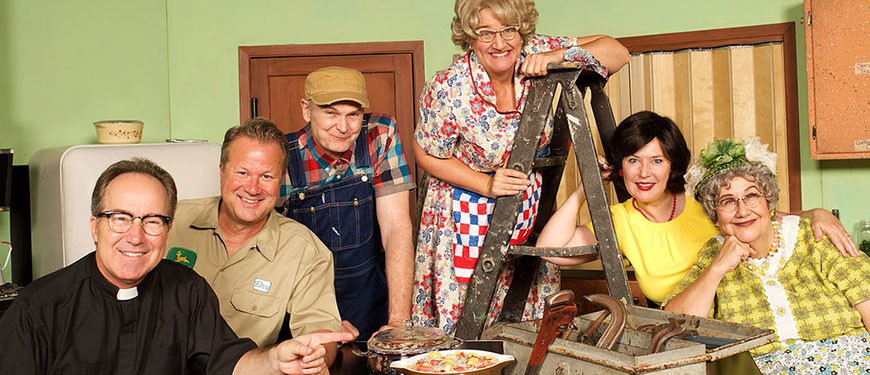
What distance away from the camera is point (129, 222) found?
5.89 ft

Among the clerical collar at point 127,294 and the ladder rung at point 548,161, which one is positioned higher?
the ladder rung at point 548,161

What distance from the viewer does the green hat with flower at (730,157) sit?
2.60m

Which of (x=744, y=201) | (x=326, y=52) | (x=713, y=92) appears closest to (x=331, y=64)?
(x=326, y=52)

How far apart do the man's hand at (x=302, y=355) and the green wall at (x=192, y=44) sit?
242cm

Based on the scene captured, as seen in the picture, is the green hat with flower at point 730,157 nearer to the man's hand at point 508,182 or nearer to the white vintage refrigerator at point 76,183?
the man's hand at point 508,182

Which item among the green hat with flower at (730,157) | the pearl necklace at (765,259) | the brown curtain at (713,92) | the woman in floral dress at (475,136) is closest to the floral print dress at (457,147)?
the woman in floral dress at (475,136)

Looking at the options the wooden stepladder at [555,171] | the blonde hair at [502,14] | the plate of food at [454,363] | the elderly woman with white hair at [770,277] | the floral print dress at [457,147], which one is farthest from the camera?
the floral print dress at [457,147]

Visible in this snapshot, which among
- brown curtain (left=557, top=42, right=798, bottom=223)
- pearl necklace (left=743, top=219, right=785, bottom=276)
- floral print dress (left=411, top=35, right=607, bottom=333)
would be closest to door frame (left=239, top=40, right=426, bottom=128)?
brown curtain (left=557, top=42, right=798, bottom=223)

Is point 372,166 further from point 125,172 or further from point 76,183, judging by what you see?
point 76,183

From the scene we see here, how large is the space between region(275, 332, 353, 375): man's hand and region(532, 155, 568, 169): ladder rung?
1100mm

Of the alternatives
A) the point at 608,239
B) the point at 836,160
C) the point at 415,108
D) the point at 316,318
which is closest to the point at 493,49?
the point at 608,239

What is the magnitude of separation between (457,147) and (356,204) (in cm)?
41

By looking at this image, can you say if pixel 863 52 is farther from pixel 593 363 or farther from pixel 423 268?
pixel 593 363

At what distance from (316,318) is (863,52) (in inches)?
124
